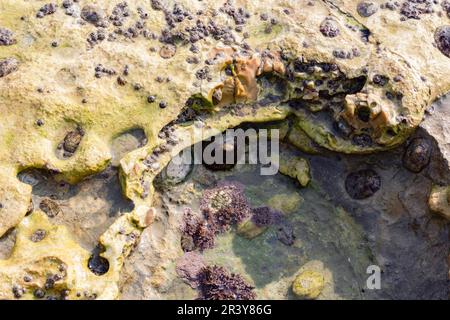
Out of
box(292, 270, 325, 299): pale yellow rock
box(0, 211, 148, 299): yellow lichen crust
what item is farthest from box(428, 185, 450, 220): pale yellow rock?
box(0, 211, 148, 299): yellow lichen crust

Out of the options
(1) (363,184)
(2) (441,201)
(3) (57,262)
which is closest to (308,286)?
(1) (363,184)

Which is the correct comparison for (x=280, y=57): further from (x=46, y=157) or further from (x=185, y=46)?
(x=46, y=157)

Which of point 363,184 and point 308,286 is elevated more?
point 363,184

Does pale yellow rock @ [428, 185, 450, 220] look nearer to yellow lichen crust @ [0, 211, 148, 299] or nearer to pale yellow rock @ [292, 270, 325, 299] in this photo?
pale yellow rock @ [292, 270, 325, 299]

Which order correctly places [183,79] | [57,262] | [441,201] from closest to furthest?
1. [57,262]
2. [441,201]
3. [183,79]

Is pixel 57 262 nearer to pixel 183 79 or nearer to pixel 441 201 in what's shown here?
pixel 183 79

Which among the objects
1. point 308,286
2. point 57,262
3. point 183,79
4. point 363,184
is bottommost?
point 308,286

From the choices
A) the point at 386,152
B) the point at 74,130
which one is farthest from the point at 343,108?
the point at 74,130

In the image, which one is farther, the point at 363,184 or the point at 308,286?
the point at 363,184
